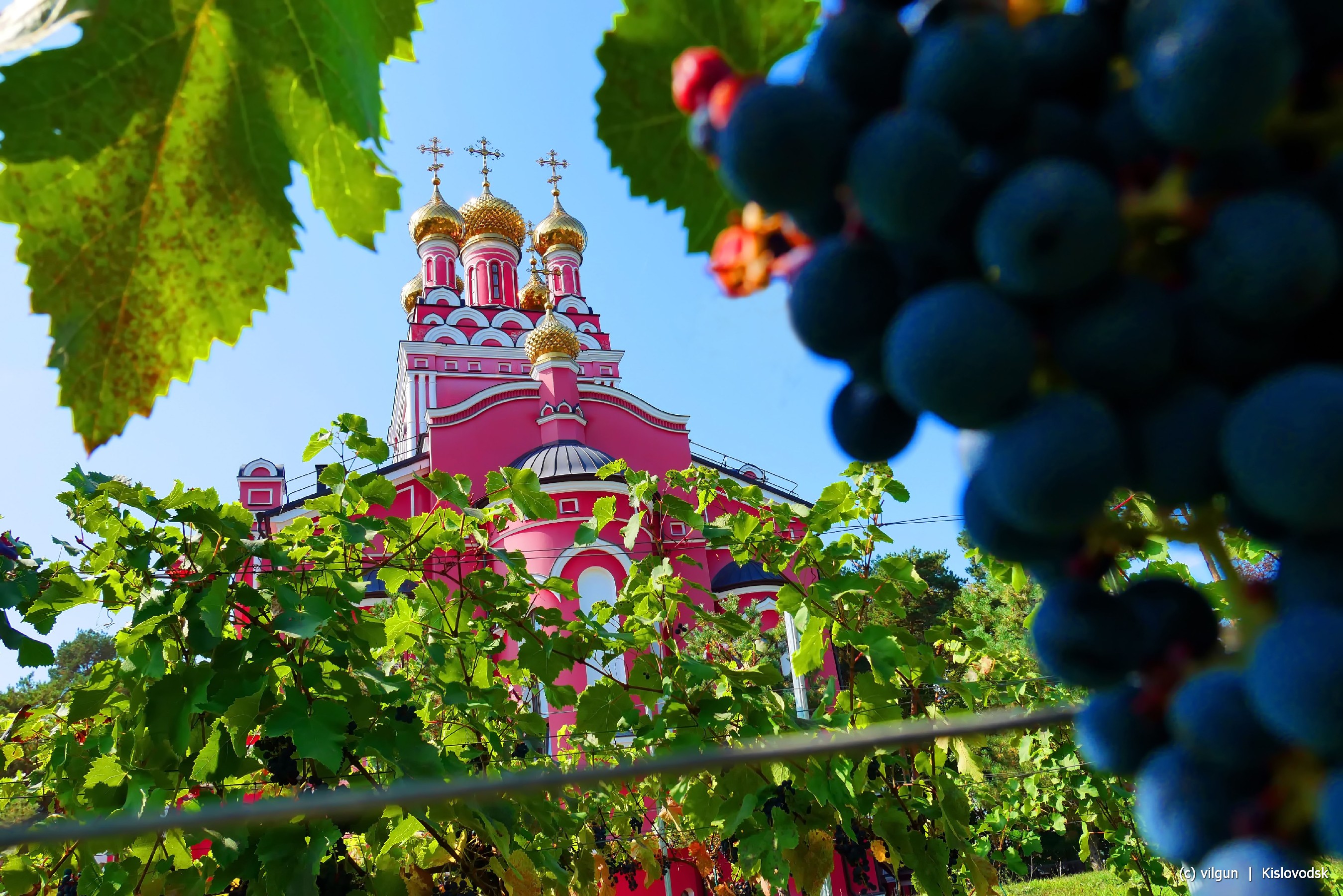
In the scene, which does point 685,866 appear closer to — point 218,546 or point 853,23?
point 218,546

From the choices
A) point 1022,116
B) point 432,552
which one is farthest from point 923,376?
point 432,552

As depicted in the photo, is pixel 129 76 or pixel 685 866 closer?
pixel 129 76

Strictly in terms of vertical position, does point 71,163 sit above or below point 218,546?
below

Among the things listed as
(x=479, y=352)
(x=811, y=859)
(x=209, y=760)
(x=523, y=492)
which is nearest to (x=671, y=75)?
(x=209, y=760)

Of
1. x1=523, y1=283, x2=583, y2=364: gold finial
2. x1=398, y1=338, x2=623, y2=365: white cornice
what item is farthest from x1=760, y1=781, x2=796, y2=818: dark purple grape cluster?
x1=398, y1=338, x2=623, y2=365: white cornice

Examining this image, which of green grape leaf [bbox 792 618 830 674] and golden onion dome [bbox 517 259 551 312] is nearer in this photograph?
green grape leaf [bbox 792 618 830 674]

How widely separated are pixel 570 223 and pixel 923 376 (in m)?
24.9

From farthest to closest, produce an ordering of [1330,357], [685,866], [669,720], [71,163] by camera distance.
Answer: [685,866], [669,720], [71,163], [1330,357]

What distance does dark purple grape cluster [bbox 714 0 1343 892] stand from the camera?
323 millimetres

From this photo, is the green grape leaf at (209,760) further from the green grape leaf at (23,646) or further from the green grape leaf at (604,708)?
the green grape leaf at (604,708)

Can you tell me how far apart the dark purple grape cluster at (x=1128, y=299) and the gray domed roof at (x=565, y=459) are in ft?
40.7

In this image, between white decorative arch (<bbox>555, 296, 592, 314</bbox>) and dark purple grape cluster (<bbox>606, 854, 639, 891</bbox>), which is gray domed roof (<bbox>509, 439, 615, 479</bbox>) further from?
white decorative arch (<bbox>555, 296, 592, 314</bbox>)

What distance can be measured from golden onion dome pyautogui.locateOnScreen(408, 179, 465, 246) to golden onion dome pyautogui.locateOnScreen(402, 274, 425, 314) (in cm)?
113

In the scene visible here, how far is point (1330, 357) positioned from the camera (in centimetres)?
36
